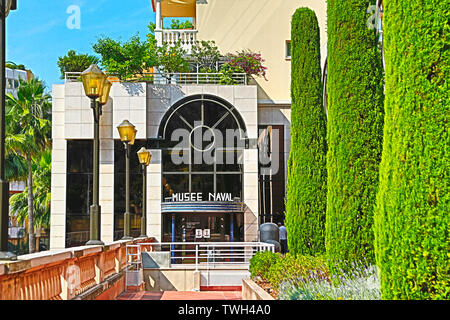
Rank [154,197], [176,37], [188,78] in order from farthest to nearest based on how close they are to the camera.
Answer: [176,37]
[188,78]
[154,197]

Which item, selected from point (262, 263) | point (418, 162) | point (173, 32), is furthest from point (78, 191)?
point (418, 162)

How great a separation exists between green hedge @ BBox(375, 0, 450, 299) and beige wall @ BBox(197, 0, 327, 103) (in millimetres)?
27272

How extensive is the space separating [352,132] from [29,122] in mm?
29517

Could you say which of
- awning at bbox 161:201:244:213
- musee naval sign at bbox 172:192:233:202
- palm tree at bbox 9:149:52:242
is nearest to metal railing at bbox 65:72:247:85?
musee naval sign at bbox 172:192:233:202

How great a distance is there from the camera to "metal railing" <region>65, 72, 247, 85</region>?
32.2 m

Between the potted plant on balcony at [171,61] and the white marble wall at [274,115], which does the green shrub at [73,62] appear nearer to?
the potted plant on balcony at [171,61]

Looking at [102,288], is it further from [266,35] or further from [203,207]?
[266,35]

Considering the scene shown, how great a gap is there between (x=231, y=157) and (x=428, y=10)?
24.5 metres

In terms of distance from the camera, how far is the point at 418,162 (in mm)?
6559

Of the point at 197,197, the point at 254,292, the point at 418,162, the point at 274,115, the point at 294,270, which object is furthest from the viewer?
the point at 274,115

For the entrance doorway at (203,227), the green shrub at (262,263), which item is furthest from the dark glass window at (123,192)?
the green shrub at (262,263)

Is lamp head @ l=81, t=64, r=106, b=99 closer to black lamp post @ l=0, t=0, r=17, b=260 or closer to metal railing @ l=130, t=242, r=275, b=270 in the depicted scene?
black lamp post @ l=0, t=0, r=17, b=260

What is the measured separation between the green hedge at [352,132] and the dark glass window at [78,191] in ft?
69.8
